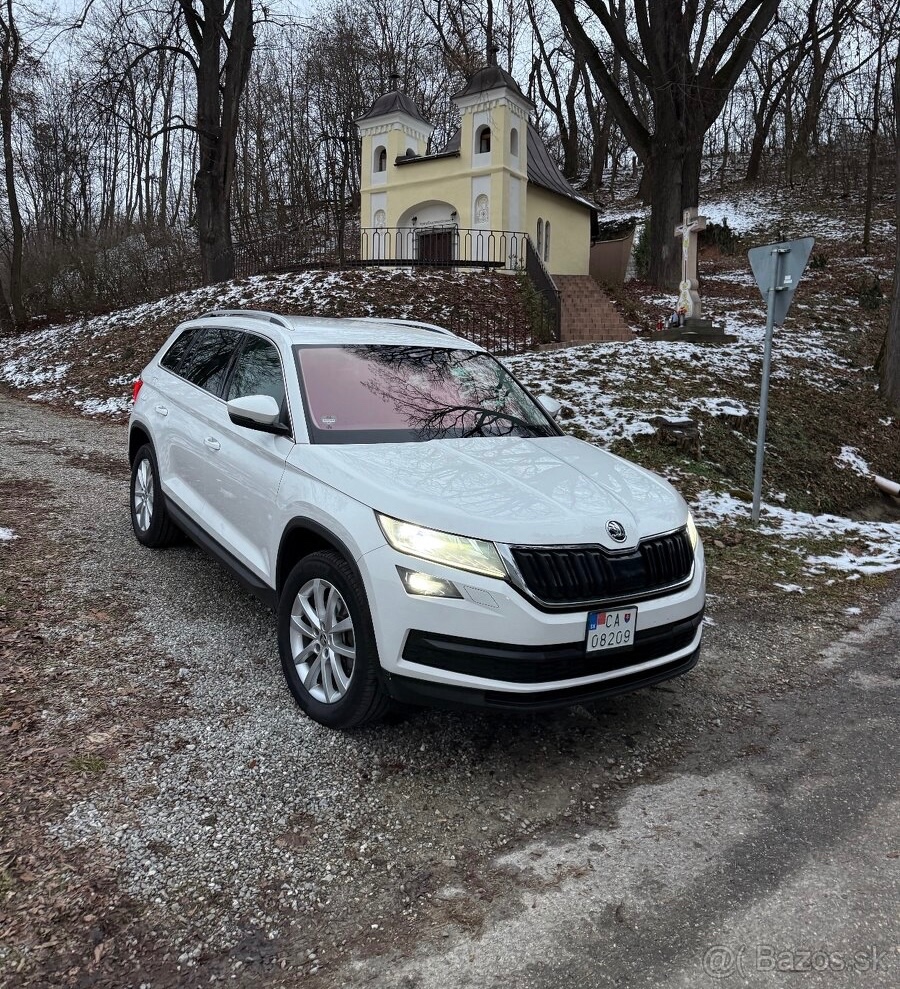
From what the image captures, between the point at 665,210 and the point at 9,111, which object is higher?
the point at 9,111

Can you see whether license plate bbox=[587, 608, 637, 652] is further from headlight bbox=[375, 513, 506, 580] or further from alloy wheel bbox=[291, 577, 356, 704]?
alloy wheel bbox=[291, 577, 356, 704]

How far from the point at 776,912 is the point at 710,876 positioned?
23 centimetres

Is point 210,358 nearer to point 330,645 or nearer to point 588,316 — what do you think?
point 330,645

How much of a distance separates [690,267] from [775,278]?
29.5 ft

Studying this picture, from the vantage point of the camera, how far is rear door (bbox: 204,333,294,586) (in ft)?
12.1

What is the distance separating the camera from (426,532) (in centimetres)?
287

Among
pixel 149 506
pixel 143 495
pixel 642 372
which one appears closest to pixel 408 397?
pixel 149 506

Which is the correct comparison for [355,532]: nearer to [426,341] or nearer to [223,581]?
[426,341]

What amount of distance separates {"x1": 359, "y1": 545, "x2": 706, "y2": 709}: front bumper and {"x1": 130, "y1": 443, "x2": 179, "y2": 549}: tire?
300 cm

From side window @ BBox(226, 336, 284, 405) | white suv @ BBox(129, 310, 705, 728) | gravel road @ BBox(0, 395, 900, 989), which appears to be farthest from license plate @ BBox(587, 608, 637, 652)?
side window @ BBox(226, 336, 284, 405)

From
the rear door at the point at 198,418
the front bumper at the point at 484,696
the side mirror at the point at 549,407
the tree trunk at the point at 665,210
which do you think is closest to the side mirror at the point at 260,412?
the rear door at the point at 198,418

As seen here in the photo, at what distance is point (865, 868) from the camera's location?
261cm

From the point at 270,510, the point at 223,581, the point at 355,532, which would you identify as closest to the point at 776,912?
the point at 355,532

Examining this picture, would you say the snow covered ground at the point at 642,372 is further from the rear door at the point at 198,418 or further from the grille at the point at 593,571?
the grille at the point at 593,571
